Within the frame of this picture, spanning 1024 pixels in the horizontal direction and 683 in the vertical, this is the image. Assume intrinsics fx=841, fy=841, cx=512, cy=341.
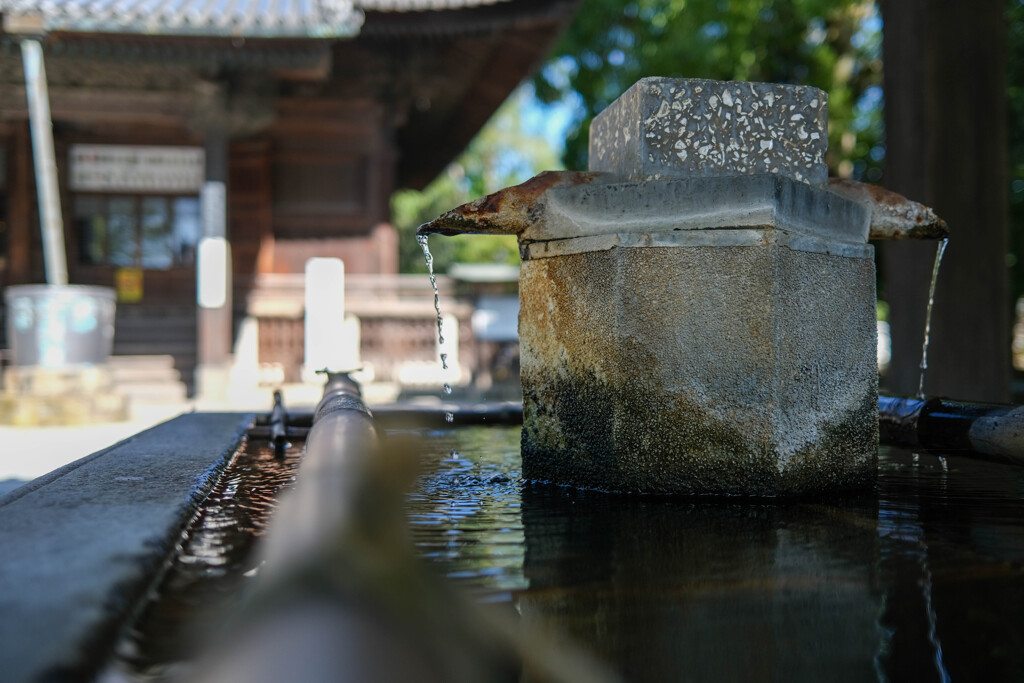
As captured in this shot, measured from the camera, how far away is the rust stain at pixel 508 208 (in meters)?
2.50

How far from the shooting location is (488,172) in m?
29.4

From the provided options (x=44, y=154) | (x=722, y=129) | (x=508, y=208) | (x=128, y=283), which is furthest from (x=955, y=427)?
(x=128, y=283)

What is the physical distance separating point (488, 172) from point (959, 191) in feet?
82.8

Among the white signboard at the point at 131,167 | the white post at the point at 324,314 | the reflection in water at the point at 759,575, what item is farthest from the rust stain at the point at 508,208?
the white signboard at the point at 131,167

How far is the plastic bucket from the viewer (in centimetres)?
782

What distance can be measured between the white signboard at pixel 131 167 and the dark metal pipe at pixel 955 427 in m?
10.2

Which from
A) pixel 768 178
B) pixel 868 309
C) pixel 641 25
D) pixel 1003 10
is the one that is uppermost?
pixel 641 25

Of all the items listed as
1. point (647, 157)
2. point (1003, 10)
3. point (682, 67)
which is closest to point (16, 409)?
point (647, 157)

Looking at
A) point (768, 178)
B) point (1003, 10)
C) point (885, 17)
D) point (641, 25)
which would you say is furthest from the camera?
point (641, 25)

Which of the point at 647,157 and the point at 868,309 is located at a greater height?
the point at 647,157

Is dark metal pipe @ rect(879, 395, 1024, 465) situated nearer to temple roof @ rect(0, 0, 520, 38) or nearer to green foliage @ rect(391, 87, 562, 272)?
temple roof @ rect(0, 0, 520, 38)

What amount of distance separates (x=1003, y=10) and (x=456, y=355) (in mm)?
8018

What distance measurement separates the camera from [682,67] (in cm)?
1159

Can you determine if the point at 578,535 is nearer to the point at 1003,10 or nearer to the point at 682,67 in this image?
the point at 1003,10
